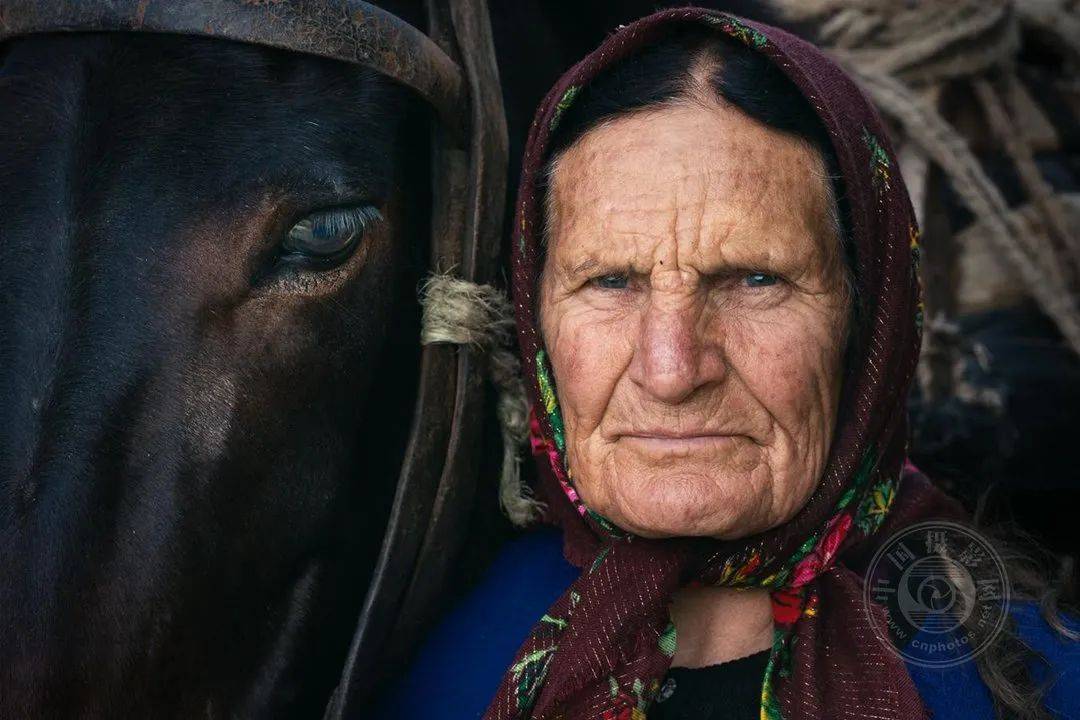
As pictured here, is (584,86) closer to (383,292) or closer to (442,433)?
(383,292)

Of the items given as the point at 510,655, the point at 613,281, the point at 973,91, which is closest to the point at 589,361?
the point at 613,281

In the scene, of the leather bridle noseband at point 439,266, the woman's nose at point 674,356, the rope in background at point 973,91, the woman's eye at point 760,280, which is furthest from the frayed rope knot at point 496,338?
the rope in background at point 973,91

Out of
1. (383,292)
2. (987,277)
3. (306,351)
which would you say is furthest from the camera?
(987,277)

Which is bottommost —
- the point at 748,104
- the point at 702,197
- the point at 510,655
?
the point at 510,655

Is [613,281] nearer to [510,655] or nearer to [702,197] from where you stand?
[702,197]

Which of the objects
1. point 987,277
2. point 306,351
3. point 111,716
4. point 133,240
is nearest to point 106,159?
point 133,240

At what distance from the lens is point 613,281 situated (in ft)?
5.89

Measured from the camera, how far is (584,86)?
1864mm

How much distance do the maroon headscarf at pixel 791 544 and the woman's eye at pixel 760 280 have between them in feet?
0.55

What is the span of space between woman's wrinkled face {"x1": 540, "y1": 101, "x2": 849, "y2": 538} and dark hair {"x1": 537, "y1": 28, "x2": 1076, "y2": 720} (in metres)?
0.03

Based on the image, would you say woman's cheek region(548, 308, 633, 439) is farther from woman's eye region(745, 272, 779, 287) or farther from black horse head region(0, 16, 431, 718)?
black horse head region(0, 16, 431, 718)

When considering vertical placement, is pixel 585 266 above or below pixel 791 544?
above

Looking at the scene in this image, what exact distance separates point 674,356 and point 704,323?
9 centimetres

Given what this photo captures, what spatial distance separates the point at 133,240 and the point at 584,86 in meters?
0.73
